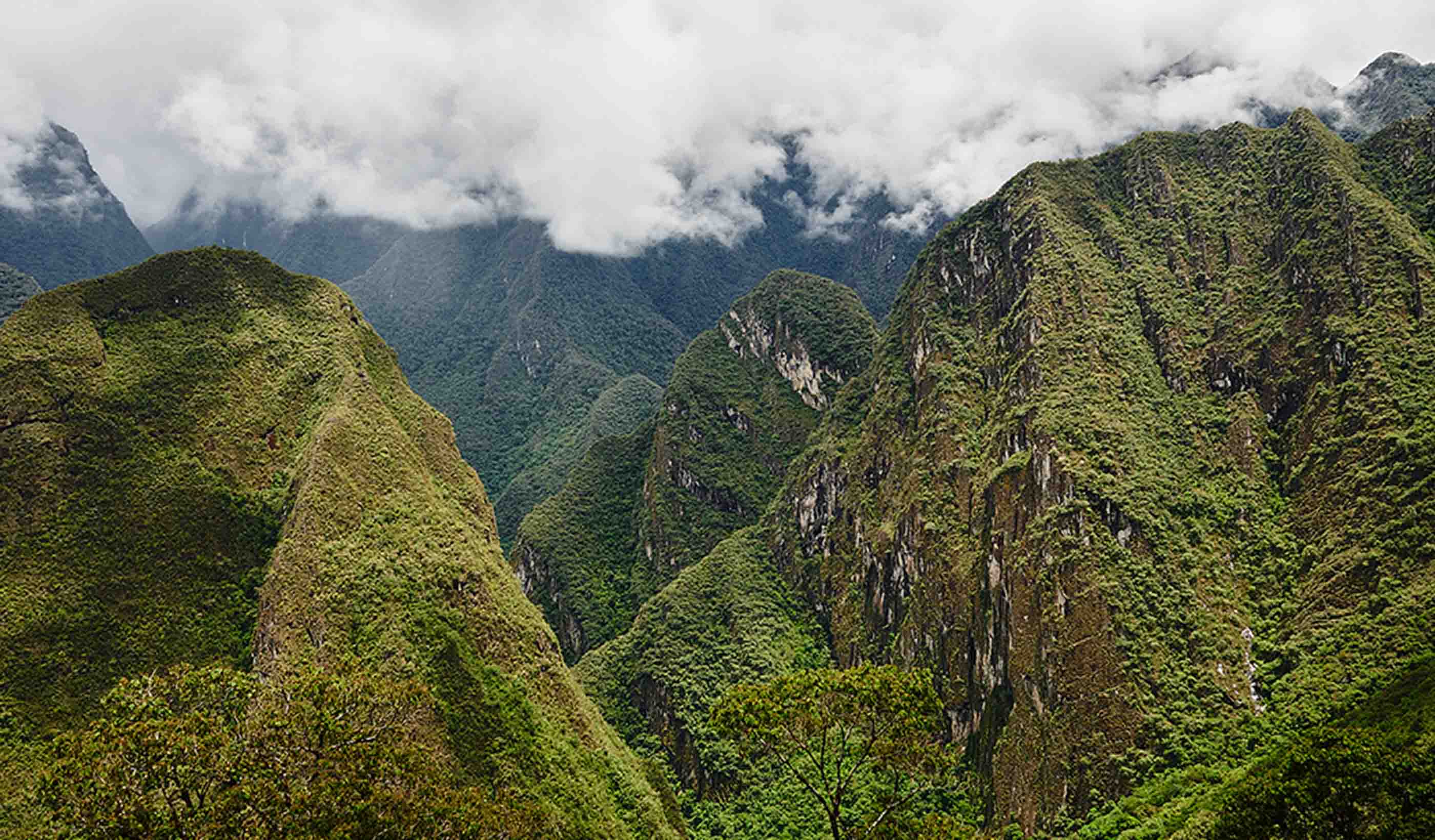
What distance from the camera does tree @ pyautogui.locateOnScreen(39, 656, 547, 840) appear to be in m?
15.2

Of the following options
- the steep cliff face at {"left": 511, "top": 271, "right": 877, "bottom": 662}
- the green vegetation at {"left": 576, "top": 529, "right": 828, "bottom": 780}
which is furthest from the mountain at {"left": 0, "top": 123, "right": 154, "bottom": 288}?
the green vegetation at {"left": 576, "top": 529, "right": 828, "bottom": 780}

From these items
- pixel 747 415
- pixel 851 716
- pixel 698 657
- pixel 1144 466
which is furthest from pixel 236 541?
pixel 747 415

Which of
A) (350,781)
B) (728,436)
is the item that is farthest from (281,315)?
(728,436)

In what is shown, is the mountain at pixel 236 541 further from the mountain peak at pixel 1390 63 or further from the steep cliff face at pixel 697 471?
the mountain peak at pixel 1390 63

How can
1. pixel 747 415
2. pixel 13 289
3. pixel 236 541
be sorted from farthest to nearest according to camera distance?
pixel 747 415 → pixel 13 289 → pixel 236 541

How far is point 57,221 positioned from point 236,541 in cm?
18569

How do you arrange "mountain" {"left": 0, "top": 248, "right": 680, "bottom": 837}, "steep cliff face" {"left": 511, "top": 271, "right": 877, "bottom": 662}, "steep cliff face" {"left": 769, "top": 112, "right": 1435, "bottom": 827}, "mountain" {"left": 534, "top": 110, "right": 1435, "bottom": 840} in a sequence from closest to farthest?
1. "mountain" {"left": 0, "top": 248, "right": 680, "bottom": 837}
2. "mountain" {"left": 534, "top": 110, "right": 1435, "bottom": 840}
3. "steep cliff face" {"left": 769, "top": 112, "right": 1435, "bottom": 827}
4. "steep cliff face" {"left": 511, "top": 271, "right": 877, "bottom": 662}

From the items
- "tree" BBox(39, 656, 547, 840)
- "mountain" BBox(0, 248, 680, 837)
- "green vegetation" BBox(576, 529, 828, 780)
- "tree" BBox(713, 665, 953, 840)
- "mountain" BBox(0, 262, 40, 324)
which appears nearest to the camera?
"tree" BBox(39, 656, 547, 840)

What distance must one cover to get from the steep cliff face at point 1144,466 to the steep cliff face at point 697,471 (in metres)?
25.0

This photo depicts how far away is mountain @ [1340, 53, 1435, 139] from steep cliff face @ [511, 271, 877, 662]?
270ft

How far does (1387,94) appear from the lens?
13038cm

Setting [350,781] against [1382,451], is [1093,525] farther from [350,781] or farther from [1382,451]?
[350,781]

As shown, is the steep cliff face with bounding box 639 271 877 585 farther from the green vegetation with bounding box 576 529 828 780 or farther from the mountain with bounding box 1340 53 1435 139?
the mountain with bounding box 1340 53 1435 139

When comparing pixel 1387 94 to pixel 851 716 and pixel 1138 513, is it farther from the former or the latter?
pixel 851 716
